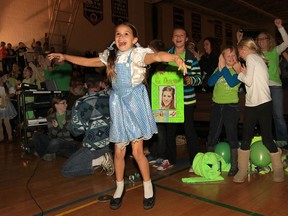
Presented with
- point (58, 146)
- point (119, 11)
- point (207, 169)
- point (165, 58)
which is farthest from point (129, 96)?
point (119, 11)

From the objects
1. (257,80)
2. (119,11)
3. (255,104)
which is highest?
(119,11)

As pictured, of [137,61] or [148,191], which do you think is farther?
[148,191]

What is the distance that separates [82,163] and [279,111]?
3017 millimetres

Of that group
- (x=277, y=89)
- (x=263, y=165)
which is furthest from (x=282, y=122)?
(x=263, y=165)

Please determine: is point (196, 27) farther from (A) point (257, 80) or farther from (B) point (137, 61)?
(B) point (137, 61)

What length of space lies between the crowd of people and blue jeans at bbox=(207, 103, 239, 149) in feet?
0.04

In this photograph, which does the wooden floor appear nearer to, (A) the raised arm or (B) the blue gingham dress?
(B) the blue gingham dress

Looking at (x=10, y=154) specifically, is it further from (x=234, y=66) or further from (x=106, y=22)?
(x=106, y=22)

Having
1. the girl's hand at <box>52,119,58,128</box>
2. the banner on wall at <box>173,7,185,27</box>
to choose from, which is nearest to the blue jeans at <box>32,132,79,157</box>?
the girl's hand at <box>52,119,58,128</box>

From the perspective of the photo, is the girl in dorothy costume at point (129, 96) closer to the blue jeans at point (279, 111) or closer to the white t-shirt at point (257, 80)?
the white t-shirt at point (257, 80)

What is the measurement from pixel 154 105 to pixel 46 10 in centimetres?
974

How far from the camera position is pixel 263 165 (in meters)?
3.34

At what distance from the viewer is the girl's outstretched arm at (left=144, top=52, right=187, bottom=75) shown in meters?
1.98

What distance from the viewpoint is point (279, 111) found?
429cm
